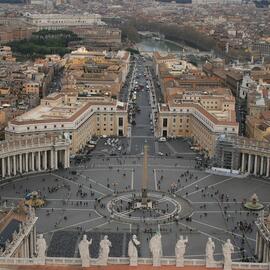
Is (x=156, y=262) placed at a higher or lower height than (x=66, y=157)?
higher

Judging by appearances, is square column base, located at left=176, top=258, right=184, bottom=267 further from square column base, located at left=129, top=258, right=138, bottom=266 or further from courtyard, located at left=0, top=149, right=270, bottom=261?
courtyard, located at left=0, top=149, right=270, bottom=261

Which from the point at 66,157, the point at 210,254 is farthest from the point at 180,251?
the point at 66,157

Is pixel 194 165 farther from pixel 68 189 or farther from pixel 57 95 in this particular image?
pixel 57 95

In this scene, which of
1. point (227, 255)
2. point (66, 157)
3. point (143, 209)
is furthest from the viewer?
point (66, 157)

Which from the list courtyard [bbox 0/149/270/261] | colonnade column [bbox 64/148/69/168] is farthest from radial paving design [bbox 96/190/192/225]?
colonnade column [bbox 64/148/69/168]

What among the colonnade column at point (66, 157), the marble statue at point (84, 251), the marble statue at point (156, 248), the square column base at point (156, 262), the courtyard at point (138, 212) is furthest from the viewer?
the colonnade column at point (66, 157)

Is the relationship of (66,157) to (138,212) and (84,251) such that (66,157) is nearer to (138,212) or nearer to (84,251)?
(138,212)

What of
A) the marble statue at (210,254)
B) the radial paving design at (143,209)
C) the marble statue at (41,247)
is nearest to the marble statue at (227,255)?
the marble statue at (210,254)

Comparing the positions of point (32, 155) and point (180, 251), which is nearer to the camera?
point (180, 251)

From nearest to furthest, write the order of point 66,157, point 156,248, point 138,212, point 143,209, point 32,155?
point 156,248 → point 138,212 → point 143,209 → point 32,155 → point 66,157

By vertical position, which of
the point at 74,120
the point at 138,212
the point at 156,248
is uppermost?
the point at 156,248

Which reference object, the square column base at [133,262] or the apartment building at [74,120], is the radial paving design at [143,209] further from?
the square column base at [133,262]
